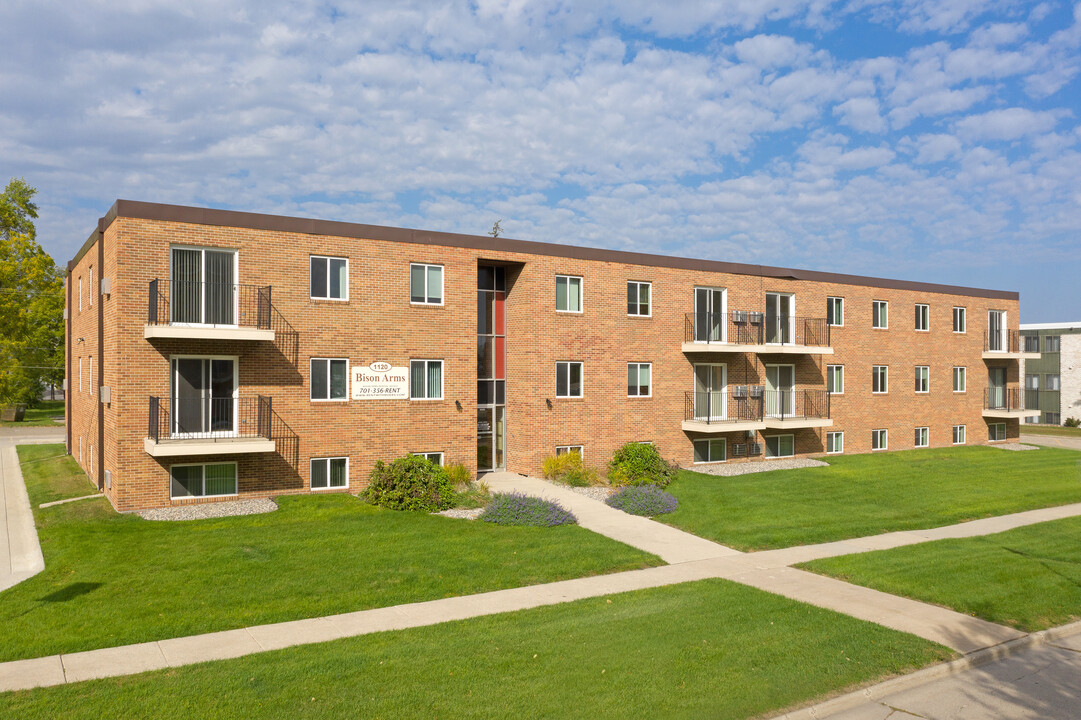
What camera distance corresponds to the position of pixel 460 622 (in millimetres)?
10250

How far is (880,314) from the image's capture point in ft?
102

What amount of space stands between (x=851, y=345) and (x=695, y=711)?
25356mm

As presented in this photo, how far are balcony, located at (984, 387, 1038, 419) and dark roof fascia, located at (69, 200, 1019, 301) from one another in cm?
Result: 837

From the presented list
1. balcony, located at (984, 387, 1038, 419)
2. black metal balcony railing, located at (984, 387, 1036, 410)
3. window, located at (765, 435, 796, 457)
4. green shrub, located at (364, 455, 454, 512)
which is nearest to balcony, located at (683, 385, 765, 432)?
window, located at (765, 435, 796, 457)

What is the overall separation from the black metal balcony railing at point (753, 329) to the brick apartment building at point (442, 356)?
7 centimetres

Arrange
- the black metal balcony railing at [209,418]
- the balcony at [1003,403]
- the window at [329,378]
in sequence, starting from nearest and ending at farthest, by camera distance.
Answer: the black metal balcony railing at [209,418] → the window at [329,378] → the balcony at [1003,403]

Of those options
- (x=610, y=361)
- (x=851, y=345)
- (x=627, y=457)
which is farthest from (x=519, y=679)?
(x=851, y=345)

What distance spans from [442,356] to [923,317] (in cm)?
2290

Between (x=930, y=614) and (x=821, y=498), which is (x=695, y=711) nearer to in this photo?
(x=930, y=614)

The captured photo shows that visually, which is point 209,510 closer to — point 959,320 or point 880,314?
point 880,314

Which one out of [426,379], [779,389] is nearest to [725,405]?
[779,389]

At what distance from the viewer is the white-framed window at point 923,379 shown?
3225cm

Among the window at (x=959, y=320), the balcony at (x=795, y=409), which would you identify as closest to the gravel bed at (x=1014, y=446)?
the window at (x=959, y=320)

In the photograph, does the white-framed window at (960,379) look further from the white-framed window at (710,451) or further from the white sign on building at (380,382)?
the white sign on building at (380,382)
